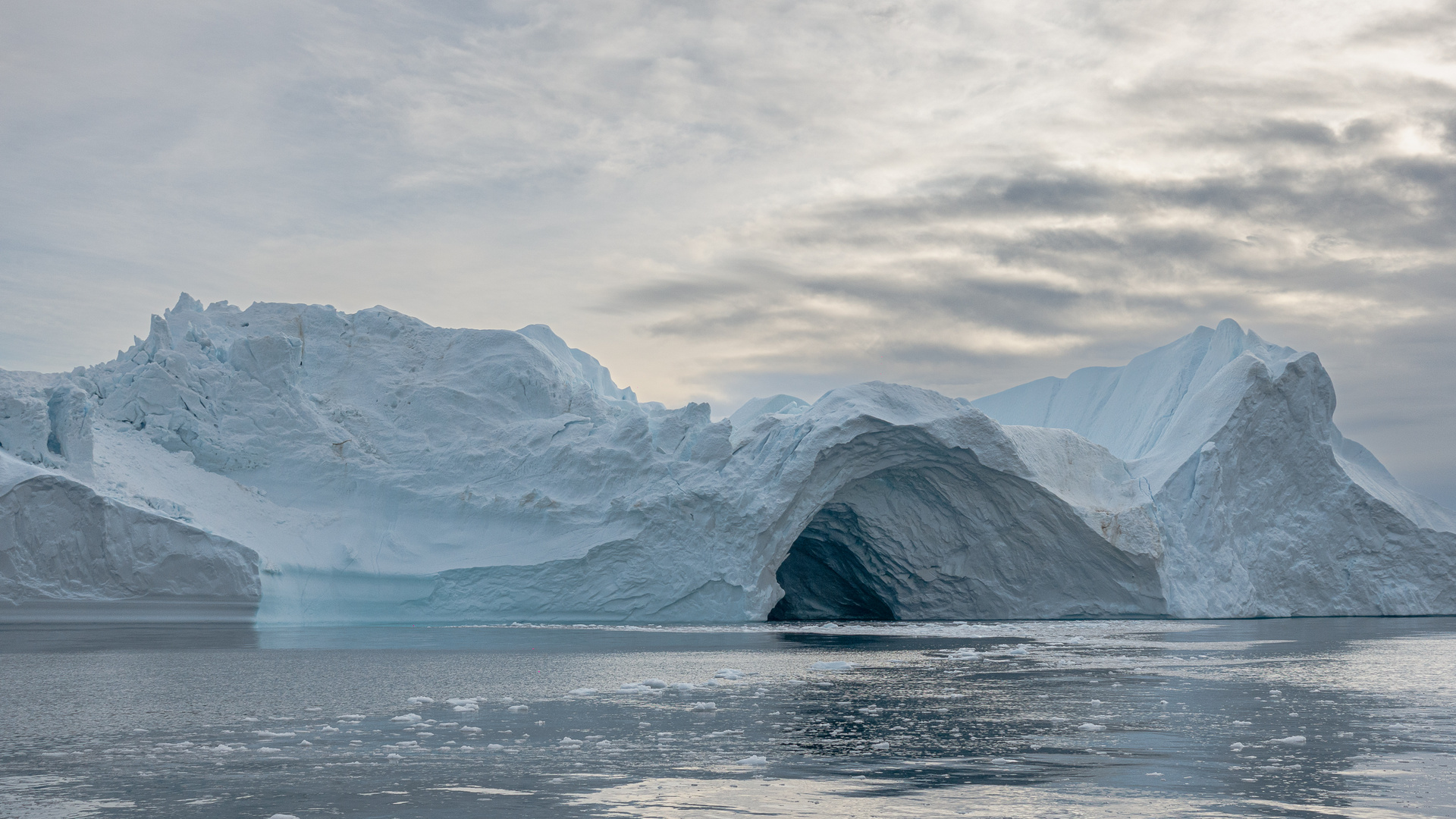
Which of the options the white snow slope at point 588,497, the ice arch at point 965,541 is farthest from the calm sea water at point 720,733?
the ice arch at point 965,541

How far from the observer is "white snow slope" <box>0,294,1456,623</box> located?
2659 cm

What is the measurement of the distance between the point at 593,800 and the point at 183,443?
27.5 metres

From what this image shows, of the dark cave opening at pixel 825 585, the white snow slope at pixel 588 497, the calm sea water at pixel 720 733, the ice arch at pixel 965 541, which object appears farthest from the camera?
the dark cave opening at pixel 825 585

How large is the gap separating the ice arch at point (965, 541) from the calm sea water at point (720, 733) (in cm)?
1265

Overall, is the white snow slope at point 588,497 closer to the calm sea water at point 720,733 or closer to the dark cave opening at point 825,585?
the dark cave opening at point 825,585

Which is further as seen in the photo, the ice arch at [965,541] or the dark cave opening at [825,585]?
the dark cave opening at [825,585]

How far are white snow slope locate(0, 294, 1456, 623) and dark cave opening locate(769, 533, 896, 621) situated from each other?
1.45 ft

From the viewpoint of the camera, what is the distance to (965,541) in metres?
34.0

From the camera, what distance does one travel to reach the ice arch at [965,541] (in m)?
31.9

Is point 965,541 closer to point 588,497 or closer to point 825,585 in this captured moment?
point 825,585

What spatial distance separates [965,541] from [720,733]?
2543 centimetres

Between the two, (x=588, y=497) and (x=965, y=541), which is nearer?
(x=588, y=497)

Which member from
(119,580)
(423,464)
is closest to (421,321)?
(423,464)

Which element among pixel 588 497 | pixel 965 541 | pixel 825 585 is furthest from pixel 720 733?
pixel 825 585
